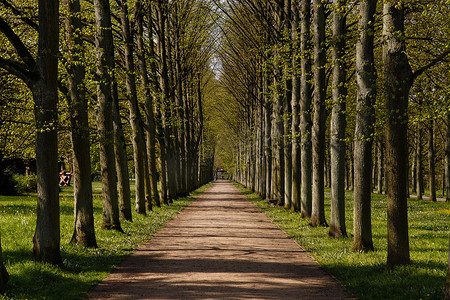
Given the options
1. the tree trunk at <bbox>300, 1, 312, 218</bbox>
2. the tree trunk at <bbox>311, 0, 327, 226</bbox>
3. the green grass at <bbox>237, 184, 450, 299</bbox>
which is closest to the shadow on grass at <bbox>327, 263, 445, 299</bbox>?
the green grass at <bbox>237, 184, 450, 299</bbox>

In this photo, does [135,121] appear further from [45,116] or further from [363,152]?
[363,152]

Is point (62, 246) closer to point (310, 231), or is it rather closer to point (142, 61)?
point (310, 231)

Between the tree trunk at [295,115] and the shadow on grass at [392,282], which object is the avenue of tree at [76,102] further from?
the tree trunk at [295,115]

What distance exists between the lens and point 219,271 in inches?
368

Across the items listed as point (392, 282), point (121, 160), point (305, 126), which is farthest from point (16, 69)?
point (305, 126)

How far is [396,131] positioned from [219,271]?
4468 mm

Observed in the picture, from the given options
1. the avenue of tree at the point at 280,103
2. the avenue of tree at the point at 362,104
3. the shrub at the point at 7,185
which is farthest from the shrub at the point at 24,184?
the avenue of tree at the point at 362,104

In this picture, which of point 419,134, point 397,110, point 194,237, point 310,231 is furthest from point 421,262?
point 419,134

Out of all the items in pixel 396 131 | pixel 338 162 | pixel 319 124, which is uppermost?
pixel 319 124

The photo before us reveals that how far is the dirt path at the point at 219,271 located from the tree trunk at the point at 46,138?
1.51 metres

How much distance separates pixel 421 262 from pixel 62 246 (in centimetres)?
820

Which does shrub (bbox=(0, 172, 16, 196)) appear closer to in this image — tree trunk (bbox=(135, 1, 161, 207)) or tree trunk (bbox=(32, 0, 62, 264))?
tree trunk (bbox=(135, 1, 161, 207))

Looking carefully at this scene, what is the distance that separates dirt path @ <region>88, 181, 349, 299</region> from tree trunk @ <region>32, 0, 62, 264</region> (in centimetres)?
151

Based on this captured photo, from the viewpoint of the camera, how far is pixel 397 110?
8180 mm
